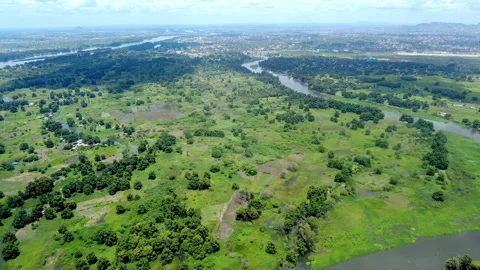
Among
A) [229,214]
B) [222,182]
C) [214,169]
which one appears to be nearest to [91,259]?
[229,214]

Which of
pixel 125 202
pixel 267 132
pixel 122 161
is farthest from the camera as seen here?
pixel 267 132

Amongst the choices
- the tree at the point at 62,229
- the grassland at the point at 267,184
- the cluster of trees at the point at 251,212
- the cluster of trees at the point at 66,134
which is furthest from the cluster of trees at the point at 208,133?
the tree at the point at 62,229

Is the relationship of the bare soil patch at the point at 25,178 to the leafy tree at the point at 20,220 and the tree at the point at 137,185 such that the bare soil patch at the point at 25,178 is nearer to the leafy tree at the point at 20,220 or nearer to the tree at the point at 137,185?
the leafy tree at the point at 20,220

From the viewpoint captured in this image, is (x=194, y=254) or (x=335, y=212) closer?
(x=194, y=254)

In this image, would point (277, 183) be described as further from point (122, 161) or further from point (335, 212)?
point (122, 161)

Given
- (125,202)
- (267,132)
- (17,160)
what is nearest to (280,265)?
(125,202)

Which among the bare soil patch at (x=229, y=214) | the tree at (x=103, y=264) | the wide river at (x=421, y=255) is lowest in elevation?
the wide river at (x=421, y=255)

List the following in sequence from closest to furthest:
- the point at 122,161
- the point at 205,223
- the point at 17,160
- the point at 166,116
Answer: the point at 205,223, the point at 122,161, the point at 17,160, the point at 166,116

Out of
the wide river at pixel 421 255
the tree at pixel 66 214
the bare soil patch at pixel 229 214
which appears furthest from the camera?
the tree at pixel 66 214
